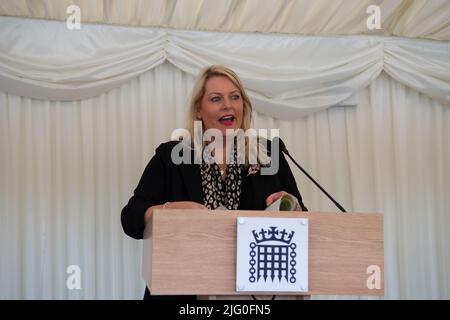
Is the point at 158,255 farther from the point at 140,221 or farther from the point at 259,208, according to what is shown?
the point at 259,208

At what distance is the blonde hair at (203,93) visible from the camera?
3346mm

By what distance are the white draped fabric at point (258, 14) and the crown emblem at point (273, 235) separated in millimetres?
2203

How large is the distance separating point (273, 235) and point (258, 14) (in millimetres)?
2373

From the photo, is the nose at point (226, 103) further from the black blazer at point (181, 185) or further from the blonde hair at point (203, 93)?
the black blazer at point (181, 185)

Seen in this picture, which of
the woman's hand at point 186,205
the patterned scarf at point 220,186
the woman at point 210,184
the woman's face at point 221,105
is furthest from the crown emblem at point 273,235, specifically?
the woman's face at point 221,105

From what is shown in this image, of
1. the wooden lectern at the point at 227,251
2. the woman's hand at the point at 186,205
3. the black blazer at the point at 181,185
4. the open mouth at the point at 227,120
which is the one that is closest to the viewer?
the wooden lectern at the point at 227,251

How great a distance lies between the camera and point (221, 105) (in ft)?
10.8

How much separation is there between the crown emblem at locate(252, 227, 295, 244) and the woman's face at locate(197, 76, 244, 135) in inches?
40.2

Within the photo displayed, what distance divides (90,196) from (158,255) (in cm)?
227

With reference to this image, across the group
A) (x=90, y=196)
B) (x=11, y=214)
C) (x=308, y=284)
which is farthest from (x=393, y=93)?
(x=308, y=284)

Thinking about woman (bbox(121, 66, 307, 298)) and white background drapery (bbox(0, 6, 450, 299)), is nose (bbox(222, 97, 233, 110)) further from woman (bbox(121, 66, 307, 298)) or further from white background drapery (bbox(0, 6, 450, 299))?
white background drapery (bbox(0, 6, 450, 299))

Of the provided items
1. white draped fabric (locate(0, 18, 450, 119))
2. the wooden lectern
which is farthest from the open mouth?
white draped fabric (locate(0, 18, 450, 119))

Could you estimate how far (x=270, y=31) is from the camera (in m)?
4.64

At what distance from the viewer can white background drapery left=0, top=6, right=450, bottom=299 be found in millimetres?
4312
